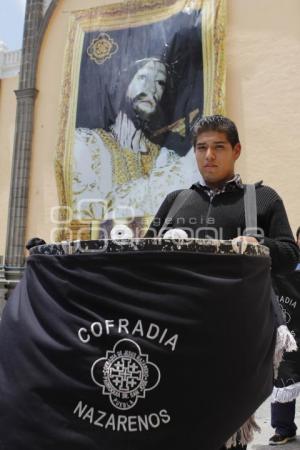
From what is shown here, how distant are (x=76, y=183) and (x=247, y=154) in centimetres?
278

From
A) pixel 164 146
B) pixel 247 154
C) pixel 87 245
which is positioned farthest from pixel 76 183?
pixel 87 245

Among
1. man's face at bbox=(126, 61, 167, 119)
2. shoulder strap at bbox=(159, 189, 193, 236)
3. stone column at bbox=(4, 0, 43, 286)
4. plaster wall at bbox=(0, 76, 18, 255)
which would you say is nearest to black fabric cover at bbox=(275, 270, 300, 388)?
shoulder strap at bbox=(159, 189, 193, 236)

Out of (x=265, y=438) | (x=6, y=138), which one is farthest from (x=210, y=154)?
(x=6, y=138)

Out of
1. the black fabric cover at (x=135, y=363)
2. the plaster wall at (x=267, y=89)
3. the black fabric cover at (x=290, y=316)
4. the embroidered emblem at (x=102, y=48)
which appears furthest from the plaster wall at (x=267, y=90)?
the black fabric cover at (x=135, y=363)

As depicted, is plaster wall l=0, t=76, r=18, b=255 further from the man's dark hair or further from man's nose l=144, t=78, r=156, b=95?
the man's dark hair

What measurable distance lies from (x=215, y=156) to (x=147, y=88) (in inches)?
253

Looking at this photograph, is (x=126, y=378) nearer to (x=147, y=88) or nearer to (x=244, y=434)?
(x=244, y=434)

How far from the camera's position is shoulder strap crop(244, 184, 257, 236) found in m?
1.33

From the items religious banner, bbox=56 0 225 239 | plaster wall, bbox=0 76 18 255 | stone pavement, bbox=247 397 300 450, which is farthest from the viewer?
plaster wall, bbox=0 76 18 255

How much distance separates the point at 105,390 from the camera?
0.96 meters

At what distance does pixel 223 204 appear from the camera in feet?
4.63

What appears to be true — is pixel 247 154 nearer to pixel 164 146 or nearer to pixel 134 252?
pixel 164 146

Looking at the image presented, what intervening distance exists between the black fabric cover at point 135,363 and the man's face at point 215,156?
1.54 feet

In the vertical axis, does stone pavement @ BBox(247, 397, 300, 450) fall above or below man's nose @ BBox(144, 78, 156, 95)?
below
